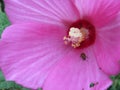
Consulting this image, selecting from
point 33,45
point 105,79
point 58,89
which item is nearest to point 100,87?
point 105,79

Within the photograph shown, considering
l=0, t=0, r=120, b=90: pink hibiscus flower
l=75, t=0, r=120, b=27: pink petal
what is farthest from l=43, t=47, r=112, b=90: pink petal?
l=75, t=0, r=120, b=27: pink petal

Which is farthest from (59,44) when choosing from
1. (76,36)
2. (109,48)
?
(109,48)

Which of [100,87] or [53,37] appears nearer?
[100,87]

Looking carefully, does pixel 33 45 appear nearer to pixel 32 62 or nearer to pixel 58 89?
pixel 32 62

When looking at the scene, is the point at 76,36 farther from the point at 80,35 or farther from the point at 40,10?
the point at 40,10

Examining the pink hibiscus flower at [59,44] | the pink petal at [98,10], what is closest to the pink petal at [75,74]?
the pink hibiscus flower at [59,44]

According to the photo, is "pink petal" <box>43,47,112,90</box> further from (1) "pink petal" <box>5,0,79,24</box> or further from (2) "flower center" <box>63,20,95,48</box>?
(1) "pink petal" <box>5,0,79,24</box>

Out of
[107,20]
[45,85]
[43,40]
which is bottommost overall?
[45,85]
